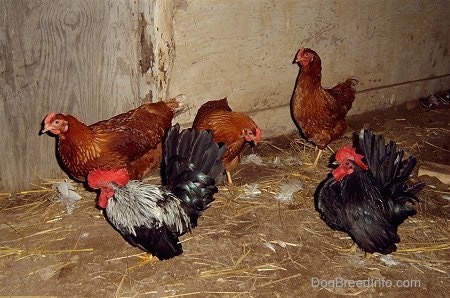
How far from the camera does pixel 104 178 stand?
3186mm

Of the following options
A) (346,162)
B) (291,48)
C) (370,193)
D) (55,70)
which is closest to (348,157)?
(346,162)

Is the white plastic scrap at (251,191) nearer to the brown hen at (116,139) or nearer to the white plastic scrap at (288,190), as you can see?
the white plastic scrap at (288,190)

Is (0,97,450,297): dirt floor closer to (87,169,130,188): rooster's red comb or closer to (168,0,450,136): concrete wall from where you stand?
(87,169,130,188): rooster's red comb

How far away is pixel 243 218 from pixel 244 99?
5.62 feet

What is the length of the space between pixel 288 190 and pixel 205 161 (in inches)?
52.1

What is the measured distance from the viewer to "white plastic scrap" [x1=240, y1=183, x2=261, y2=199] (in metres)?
4.44

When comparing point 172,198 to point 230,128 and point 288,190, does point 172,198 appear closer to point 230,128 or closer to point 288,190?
point 230,128

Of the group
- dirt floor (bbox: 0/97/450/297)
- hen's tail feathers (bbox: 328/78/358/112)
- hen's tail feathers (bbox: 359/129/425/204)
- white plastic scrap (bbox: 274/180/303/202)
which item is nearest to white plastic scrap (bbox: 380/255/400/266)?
dirt floor (bbox: 0/97/450/297)


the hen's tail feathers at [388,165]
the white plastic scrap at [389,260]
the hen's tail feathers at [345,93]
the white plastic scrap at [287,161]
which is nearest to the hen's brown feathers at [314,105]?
the hen's tail feathers at [345,93]

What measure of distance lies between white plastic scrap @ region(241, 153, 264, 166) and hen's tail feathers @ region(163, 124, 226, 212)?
1572mm

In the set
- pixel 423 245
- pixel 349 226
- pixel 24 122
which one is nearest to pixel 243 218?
pixel 349 226

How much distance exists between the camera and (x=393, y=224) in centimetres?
345

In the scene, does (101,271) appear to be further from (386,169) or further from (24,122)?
(386,169)

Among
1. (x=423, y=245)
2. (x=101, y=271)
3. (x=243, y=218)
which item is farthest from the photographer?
(x=243, y=218)
